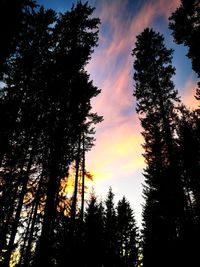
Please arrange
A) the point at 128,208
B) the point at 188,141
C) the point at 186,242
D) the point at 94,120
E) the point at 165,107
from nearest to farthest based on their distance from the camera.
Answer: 1. the point at 186,242
2. the point at 165,107
3. the point at 94,120
4. the point at 188,141
5. the point at 128,208

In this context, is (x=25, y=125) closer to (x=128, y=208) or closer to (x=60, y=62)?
(x=60, y=62)

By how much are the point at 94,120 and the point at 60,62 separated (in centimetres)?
972

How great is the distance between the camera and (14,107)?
580 inches

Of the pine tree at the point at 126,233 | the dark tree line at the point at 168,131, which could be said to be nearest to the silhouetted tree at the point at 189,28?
the dark tree line at the point at 168,131

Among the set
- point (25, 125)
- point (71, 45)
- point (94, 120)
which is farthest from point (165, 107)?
point (25, 125)

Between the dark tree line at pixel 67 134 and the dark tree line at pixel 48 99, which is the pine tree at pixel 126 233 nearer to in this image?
the dark tree line at pixel 67 134

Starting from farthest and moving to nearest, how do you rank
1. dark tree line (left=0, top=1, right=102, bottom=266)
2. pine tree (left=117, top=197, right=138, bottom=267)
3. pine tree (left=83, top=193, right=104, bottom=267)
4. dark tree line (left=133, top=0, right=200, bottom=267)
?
pine tree (left=117, top=197, right=138, bottom=267) < pine tree (left=83, top=193, right=104, bottom=267) < dark tree line (left=133, top=0, right=200, bottom=267) < dark tree line (left=0, top=1, right=102, bottom=266)

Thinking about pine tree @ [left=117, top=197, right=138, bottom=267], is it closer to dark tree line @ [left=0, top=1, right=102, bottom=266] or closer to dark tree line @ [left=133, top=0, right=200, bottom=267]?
dark tree line @ [left=133, top=0, right=200, bottom=267]

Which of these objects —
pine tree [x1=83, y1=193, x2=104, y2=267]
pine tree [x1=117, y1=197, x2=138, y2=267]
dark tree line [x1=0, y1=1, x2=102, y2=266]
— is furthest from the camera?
pine tree [x1=117, y1=197, x2=138, y2=267]

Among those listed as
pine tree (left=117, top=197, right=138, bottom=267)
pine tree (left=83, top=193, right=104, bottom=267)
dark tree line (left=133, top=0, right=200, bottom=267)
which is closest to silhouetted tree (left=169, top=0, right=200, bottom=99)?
dark tree line (left=133, top=0, right=200, bottom=267)

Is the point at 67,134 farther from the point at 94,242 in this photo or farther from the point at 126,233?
the point at 126,233

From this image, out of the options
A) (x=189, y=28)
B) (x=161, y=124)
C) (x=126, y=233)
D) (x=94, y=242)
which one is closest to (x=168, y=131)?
(x=161, y=124)

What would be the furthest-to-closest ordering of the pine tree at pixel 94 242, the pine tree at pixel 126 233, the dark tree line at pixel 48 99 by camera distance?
the pine tree at pixel 126 233 < the pine tree at pixel 94 242 < the dark tree line at pixel 48 99

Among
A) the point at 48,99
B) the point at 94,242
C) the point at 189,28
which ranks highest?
the point at 189,28
